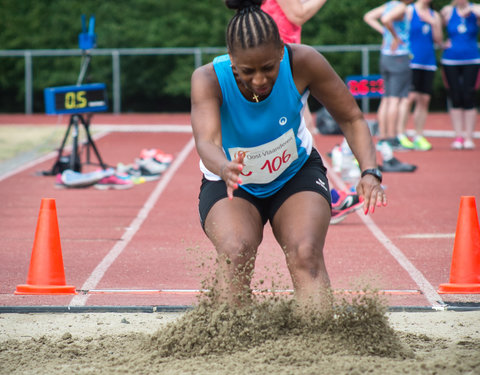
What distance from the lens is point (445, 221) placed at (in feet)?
25.0

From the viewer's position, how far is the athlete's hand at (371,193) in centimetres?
373

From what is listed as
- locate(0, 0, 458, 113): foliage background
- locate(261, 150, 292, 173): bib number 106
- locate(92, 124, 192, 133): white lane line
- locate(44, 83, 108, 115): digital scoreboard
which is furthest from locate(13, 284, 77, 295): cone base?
locate(0, 0, 458, 113): foliage background

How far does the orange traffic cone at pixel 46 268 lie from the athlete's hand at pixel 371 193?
215cm

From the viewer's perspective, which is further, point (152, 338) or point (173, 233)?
point (173, 233)

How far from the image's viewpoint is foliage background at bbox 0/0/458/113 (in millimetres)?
25766

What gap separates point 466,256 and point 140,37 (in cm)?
2356

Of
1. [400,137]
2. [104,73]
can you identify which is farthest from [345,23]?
[400,137]

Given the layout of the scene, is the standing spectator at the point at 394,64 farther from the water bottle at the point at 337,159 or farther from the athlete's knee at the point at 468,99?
the water bottle at the point at 337,159

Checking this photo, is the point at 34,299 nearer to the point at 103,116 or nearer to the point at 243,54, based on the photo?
the point at 243,54

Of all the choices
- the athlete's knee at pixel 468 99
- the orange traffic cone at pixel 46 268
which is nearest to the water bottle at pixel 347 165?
the athlete's knee at pixel 468 99

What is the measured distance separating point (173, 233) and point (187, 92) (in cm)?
1951

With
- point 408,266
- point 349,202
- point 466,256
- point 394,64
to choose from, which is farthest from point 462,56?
point 466,256

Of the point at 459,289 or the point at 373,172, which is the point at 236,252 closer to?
the point at 373,172

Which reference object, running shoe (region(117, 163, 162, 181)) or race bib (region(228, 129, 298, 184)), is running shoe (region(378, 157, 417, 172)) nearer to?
Answer: running shoe (region(117, 163, 162, 181))
